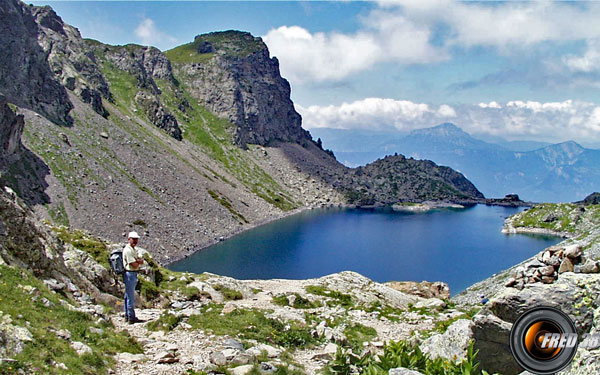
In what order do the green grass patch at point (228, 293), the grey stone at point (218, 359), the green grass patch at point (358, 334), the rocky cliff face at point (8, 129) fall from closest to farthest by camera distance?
the grey stone at point (218, 359) → the green grass patch at point (358, 334) → the green grass patch at point (228, 293) → the rocky cliff face at point (8, 129)

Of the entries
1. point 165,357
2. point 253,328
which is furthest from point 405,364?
point 253,328

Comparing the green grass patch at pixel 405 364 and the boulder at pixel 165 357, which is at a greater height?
the green grass patch at pixel 405 364

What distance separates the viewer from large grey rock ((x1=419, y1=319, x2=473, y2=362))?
11203 millimetres

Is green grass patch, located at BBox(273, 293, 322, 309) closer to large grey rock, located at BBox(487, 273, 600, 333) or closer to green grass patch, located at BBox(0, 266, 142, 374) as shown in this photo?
green grass patch, located at BBox(0, 266, 142, 374)

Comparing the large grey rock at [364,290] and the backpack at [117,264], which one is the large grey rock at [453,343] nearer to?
the backpack at [117,264]

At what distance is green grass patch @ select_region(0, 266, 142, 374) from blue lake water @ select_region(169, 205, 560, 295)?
7207cm

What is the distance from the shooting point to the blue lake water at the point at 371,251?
89.4 meters

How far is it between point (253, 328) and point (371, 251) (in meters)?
99.8

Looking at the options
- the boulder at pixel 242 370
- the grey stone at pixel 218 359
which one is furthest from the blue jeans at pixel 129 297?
the boulder at pixel 242 370

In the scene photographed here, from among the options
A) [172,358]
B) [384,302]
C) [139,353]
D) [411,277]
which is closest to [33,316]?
[139,353]

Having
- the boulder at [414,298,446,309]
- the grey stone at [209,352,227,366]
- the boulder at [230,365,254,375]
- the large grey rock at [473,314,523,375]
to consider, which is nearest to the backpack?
the grey stone at [209,352,227,366]

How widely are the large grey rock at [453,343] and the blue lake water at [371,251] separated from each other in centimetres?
6966

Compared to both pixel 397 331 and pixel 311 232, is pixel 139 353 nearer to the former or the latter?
pixel 397 331

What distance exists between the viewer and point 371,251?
4451 inches
